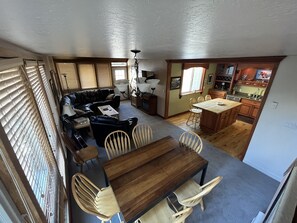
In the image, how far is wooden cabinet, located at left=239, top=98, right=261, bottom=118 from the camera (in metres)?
4.91

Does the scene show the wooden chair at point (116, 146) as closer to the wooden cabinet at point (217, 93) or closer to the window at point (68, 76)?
the wooden cabinet at point (217, 93)

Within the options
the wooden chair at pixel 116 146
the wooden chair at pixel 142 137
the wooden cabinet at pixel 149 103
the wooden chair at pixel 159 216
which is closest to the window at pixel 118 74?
the wooden cabinet at pixel 149 103

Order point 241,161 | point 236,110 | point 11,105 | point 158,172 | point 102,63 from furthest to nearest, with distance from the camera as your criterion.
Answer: point 102,63 < point 236,110 < point 241,161 < point 158,172 < point 11,105

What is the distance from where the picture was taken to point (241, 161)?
303 cm

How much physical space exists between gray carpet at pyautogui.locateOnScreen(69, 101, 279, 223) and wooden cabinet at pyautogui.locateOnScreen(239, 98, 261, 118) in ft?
9.58

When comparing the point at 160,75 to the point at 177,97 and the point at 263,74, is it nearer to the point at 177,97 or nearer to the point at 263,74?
the point at 177,97

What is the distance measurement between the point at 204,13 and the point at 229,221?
8.57 feet

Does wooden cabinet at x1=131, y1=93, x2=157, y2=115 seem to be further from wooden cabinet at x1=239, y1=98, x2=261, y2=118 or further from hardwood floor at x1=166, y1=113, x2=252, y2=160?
wooden cabinet at x1=239, y1=98, x2=261, y2=118

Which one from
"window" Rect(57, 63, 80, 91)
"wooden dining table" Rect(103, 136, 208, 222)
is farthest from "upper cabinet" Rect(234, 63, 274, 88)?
"window" Rect(57, 63, 80, 91)

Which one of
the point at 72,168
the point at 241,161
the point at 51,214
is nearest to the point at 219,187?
the point at 241,161

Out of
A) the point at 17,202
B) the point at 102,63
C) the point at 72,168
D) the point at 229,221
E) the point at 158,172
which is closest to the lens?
the point at 17,202

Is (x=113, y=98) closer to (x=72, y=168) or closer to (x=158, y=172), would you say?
(x=72, y=168)

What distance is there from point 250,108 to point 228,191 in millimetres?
4071

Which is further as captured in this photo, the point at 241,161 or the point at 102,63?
the point at 102,63
